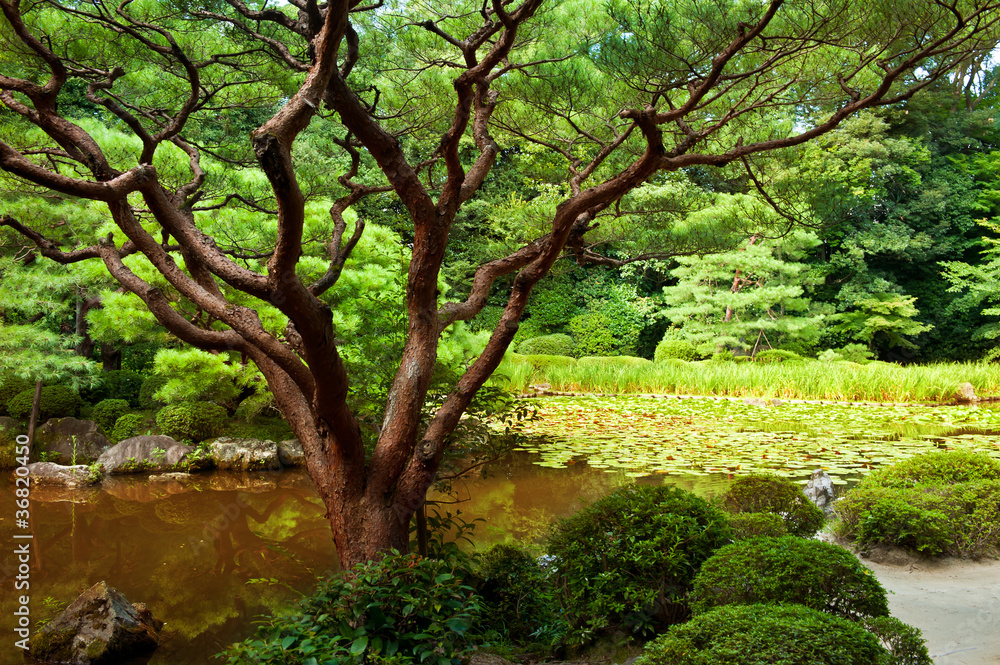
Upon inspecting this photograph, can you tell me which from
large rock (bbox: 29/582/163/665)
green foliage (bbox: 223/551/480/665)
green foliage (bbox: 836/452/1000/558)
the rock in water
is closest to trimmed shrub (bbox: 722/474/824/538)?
green foliage (bbox: 836/452/1000/558)

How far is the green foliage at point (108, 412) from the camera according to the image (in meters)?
7.57

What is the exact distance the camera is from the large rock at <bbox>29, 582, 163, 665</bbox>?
9.93ft

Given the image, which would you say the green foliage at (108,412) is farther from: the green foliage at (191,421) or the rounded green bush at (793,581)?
the rounded green bush at (793,581)

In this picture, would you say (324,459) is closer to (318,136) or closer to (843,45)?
(843,45)

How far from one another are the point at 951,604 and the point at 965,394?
9.40 metres

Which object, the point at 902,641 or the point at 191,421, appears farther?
the point at 191,421

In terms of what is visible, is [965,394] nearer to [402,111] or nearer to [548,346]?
[548,346]

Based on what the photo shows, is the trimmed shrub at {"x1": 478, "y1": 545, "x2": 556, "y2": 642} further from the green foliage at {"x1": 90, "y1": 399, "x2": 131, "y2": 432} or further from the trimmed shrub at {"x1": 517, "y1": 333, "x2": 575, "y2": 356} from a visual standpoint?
the trimmed shrub at {"x1": 517, "y1": 333, "x2": 575, "y2": 356}

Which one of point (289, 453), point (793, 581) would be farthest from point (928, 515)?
point (289, 453)

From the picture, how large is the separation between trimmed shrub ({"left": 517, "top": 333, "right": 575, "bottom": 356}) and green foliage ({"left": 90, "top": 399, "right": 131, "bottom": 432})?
27.8ft

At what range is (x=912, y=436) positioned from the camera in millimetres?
7785

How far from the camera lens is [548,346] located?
14898 millimetres

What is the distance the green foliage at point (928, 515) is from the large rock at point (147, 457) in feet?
19.3

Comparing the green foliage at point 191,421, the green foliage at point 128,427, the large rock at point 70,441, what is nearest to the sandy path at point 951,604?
the green foliage at point 191,421
